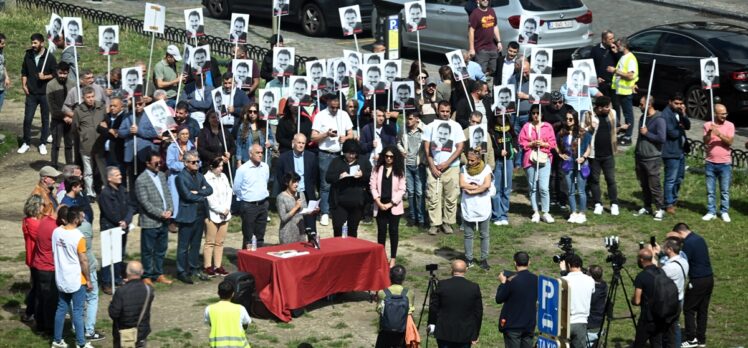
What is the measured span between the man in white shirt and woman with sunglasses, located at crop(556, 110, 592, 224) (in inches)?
127

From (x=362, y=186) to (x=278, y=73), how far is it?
3.43 meters

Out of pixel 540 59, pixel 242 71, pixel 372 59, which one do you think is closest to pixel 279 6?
pixel 242 71

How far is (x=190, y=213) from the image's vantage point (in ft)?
65.2

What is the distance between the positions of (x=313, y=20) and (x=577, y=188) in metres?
10.8

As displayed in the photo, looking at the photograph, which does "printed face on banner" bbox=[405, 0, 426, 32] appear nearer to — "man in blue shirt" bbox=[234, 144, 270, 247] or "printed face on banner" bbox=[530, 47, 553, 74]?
"printed face on banner" bbox=[530, 47, 553, 74]

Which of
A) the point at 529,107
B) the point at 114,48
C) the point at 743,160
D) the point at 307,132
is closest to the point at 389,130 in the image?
the point at 307,132

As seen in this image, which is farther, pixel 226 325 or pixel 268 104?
pixel 268 104

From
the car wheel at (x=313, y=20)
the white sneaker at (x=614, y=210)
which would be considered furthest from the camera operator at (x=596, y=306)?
the car wheel at (x=313, y=20)

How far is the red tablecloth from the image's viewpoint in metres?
18.7

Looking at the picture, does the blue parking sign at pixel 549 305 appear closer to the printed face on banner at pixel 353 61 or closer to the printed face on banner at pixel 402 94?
the printed face on banner at pixel 402 94

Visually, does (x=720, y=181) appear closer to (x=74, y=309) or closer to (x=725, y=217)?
(x=725, y=217)

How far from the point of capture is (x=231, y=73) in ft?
78.0

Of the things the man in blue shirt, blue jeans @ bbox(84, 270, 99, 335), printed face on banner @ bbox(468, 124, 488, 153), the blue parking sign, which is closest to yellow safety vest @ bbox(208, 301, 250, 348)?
blue jeans @ bbox(84, 270, 99, 335)

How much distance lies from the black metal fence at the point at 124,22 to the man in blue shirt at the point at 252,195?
33.7ft
